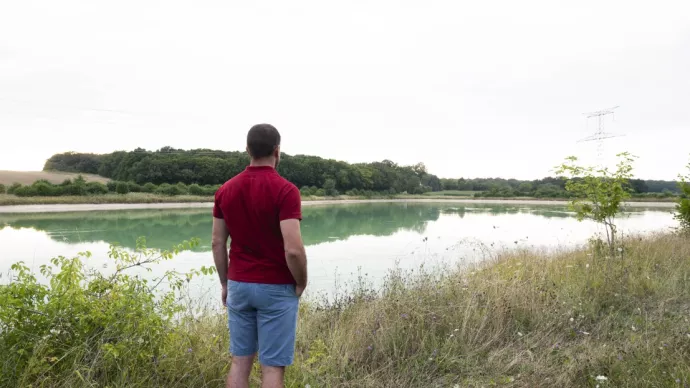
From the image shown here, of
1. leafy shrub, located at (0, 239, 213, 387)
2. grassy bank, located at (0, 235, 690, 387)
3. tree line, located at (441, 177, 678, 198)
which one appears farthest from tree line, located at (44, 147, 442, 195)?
leafy shrub, located at (0, 239, 213, 387)

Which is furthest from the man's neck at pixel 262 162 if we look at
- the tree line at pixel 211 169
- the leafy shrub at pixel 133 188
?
the tree line at pixel 211 169

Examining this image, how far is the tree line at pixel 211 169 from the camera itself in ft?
233

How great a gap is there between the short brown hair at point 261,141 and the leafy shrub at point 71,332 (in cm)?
135

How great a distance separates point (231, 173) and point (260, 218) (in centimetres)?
7619

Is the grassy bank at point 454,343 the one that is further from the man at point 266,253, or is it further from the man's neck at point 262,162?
the man's neck at point 262,162

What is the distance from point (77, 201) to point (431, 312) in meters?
41.3

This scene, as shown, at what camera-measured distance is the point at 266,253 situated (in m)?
Result: 2.13

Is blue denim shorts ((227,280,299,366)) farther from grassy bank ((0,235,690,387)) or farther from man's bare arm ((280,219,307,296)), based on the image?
grassy bank ((0,235,690,387))

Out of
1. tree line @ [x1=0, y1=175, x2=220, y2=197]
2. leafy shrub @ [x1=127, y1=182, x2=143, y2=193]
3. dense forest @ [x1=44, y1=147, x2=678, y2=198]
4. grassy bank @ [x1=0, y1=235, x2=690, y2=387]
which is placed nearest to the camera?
grassy bank @ [x1=0, y1=235, x2=690, y2=387]

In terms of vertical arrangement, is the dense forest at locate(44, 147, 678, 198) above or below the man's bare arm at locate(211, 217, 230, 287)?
above

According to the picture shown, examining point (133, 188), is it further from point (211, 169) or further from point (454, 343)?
point (454, 343)

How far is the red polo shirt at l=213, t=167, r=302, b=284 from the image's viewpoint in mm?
2061

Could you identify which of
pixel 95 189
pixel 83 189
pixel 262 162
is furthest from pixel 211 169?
pixel 262 162

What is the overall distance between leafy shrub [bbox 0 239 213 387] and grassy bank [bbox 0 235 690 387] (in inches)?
0.6
